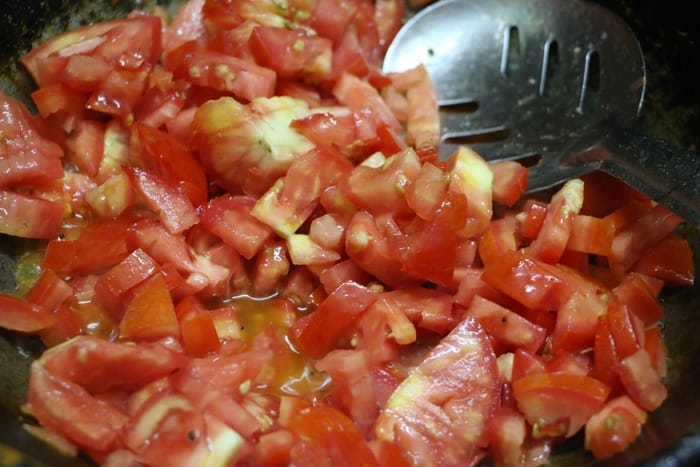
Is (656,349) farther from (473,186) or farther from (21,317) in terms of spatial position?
(21,317)

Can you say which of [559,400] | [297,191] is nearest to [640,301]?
[559,400]

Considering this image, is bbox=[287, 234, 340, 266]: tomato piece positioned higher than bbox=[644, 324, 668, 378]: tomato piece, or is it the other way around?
bbox=[287, 234, 340, 266]: tomato piece

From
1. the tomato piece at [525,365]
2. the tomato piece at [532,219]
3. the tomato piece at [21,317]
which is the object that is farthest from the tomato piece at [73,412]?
the tomato piece at [532,219]

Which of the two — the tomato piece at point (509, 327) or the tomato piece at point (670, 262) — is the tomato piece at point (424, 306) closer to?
the tomato piece at point (509, 327)

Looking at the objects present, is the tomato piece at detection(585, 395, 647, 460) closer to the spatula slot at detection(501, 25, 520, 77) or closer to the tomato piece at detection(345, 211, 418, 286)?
the tomato piece at detection(345, 211, 418, 286)

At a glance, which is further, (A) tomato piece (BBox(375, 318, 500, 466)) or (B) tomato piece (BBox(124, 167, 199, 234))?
(B) tomato piece (BBox(124, 167, 199, 234))

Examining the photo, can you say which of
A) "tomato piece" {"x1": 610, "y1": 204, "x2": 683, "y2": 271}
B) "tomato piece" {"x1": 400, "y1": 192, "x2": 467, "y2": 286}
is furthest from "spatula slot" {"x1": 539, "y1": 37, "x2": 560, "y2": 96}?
"tomato piece" {"x1": 400, "y1": 192, "x2": 467, "y2": 286}

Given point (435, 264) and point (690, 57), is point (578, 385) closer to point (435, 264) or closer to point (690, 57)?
point (435, 264)
